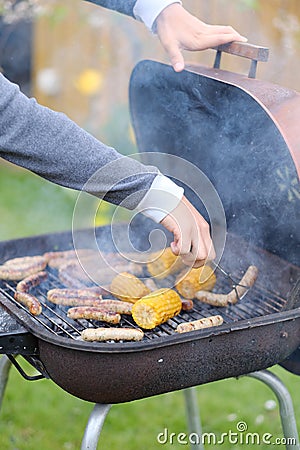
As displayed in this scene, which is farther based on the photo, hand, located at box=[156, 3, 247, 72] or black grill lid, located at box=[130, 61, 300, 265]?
hand, located at box=[156, 3, 247, 72]

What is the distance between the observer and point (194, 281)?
1961 millimetres

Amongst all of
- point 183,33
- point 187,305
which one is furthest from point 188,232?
point 183,33

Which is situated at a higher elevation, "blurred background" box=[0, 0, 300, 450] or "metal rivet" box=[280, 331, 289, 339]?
"metal rivet" box=[280, 331, 289, 339]

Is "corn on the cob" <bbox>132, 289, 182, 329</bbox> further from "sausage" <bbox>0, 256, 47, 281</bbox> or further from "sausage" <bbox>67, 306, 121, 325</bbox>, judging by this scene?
"sausage" <bbox>0, 256, 47, 281</bbox>

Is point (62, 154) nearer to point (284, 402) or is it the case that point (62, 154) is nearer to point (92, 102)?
point (284, 402)

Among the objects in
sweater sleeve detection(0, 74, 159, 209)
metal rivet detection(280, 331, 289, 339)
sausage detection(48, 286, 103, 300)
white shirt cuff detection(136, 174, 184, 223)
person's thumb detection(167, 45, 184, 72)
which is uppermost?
person's thumb detection(167, 45, 184, 72)

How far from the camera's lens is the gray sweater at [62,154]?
1496mm

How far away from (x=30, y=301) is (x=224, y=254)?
2.19 feet

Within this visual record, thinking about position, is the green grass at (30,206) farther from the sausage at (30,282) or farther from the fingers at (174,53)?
the fingers at (174,53)

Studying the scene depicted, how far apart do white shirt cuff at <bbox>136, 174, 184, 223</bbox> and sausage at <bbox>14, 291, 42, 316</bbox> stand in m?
0.40

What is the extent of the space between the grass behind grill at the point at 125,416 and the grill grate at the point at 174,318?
979 millimetres

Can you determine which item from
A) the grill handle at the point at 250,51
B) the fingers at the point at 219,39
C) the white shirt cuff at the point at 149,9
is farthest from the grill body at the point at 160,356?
the white shirt cuff at the point at 149,9

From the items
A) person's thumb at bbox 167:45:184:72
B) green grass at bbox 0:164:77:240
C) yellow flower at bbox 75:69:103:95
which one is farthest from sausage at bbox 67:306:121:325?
yellow flower at bbox 75:69:103:95

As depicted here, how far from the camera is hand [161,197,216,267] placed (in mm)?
1580
